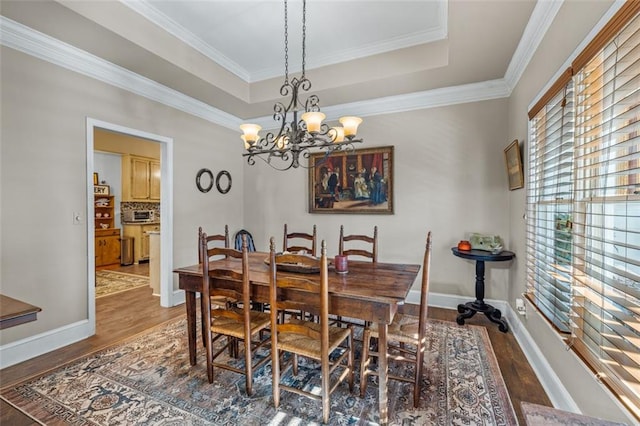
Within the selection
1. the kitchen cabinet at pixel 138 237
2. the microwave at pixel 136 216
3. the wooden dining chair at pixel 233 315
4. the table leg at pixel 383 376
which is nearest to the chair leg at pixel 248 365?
the wooden dining chair at pixel 233 315

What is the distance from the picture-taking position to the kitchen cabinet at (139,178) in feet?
22.2

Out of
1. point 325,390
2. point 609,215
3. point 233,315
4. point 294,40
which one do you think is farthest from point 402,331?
point 294,40

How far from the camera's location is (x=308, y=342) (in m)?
1.89

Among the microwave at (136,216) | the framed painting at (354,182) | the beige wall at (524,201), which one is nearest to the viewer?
the beige wall at (524,201)

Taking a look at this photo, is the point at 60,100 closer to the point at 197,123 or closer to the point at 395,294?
the point at 197,123

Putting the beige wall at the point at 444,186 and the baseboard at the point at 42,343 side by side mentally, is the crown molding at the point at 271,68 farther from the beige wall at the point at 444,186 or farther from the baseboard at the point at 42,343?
the baseboard at the point at 42,343

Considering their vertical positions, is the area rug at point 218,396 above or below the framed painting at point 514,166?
below

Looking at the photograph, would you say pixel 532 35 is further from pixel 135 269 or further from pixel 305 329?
pixel 135 269

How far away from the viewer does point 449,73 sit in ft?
10.6

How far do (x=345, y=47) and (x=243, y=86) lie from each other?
4.96ft

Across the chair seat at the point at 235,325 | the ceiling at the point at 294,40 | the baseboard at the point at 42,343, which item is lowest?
the baseboard at the point at 42,343

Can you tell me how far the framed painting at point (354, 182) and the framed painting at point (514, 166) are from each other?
4.44ft

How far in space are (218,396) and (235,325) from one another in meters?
0.47

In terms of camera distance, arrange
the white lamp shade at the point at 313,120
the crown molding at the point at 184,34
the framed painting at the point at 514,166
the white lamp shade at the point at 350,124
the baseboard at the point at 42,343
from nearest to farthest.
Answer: the white lamp shade at the point at 313,120
the white lamp shade at the point at 350,124
the baseboard at the point at 42,343
the crown molding at the point at 184,34
the framed painting at the point at 514,166
